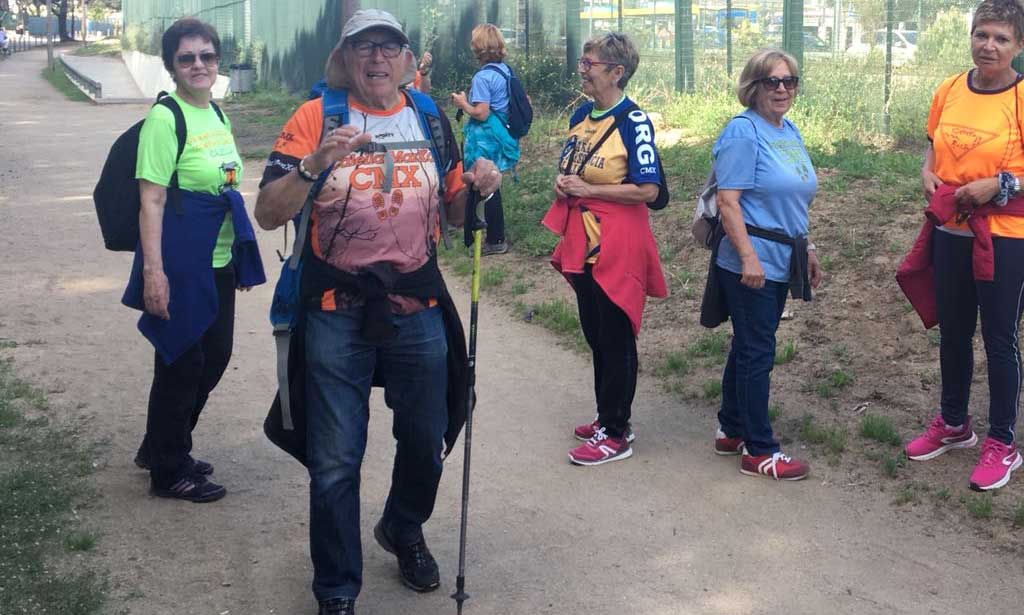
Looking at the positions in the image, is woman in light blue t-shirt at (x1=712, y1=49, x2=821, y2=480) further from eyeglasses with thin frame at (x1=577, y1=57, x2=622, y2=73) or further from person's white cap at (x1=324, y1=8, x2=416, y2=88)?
person's white cap at (x1=324, y1=8, x2=416, y2=88)

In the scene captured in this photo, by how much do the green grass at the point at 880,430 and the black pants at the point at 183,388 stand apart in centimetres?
303

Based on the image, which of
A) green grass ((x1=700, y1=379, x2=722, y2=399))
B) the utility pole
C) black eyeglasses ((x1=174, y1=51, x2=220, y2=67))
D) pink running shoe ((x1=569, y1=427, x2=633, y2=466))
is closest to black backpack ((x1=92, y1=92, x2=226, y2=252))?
black eyeglasses ((x1=174, y1=51, x2=220, y2=67))

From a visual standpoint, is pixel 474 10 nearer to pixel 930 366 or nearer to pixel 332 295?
pixel 930 366

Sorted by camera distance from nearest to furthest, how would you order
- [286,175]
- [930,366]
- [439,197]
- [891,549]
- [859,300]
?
1. [286,175]
2. [439,197]
3. [891,549]
4. [930,366]
5. [859,300]

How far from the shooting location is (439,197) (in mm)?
4180

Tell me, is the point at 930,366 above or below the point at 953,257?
below

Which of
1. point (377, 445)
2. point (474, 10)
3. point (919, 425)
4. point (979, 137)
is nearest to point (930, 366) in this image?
point (919, 425)

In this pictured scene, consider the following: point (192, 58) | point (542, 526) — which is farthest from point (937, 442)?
point (192, 58)

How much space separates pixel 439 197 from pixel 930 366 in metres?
3.52

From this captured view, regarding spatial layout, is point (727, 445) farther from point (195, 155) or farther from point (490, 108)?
point (490, 108)

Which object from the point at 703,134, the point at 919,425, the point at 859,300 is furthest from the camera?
the point at 703,134

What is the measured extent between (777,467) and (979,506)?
862 millimetres

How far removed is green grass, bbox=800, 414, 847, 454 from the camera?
5.71 m

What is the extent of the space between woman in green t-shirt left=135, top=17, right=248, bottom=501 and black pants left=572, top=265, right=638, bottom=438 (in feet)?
5.38
